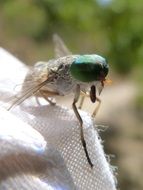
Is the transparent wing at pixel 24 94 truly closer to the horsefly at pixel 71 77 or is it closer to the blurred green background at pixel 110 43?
the horsefly at pixel 71 77

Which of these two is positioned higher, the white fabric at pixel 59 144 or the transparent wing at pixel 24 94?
the transparent wing at pixel 24 94

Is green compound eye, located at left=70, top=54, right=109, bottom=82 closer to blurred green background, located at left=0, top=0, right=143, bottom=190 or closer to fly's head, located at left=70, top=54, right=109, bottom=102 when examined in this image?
fly's head, located at left=70, top=54, right=109, bottom=102

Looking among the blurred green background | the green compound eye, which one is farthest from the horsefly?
the blurred green background

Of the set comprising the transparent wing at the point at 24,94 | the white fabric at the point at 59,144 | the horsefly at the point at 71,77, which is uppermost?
the horsefly at the point at 71,77

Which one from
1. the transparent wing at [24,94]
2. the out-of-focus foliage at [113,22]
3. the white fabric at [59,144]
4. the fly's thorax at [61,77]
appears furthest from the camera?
the out-of-focus foliage at [113,22]

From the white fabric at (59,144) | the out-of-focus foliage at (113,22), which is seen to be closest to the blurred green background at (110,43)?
the out-of-focus foliage at (113,22)

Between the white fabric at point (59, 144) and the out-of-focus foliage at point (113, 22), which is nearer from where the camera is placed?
the white fabric at point (59, 144)

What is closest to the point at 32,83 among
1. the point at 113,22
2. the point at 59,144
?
the point at 59,144

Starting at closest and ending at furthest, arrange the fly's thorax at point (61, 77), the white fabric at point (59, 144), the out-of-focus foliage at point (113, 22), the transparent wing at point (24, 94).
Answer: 1. the white fabric at point (59, 144)
2. the transparent wing at point (24, 94)
3. the fly's thorax at point (61, 77)
4. the out-of-focus foliage at point (113, 22)
